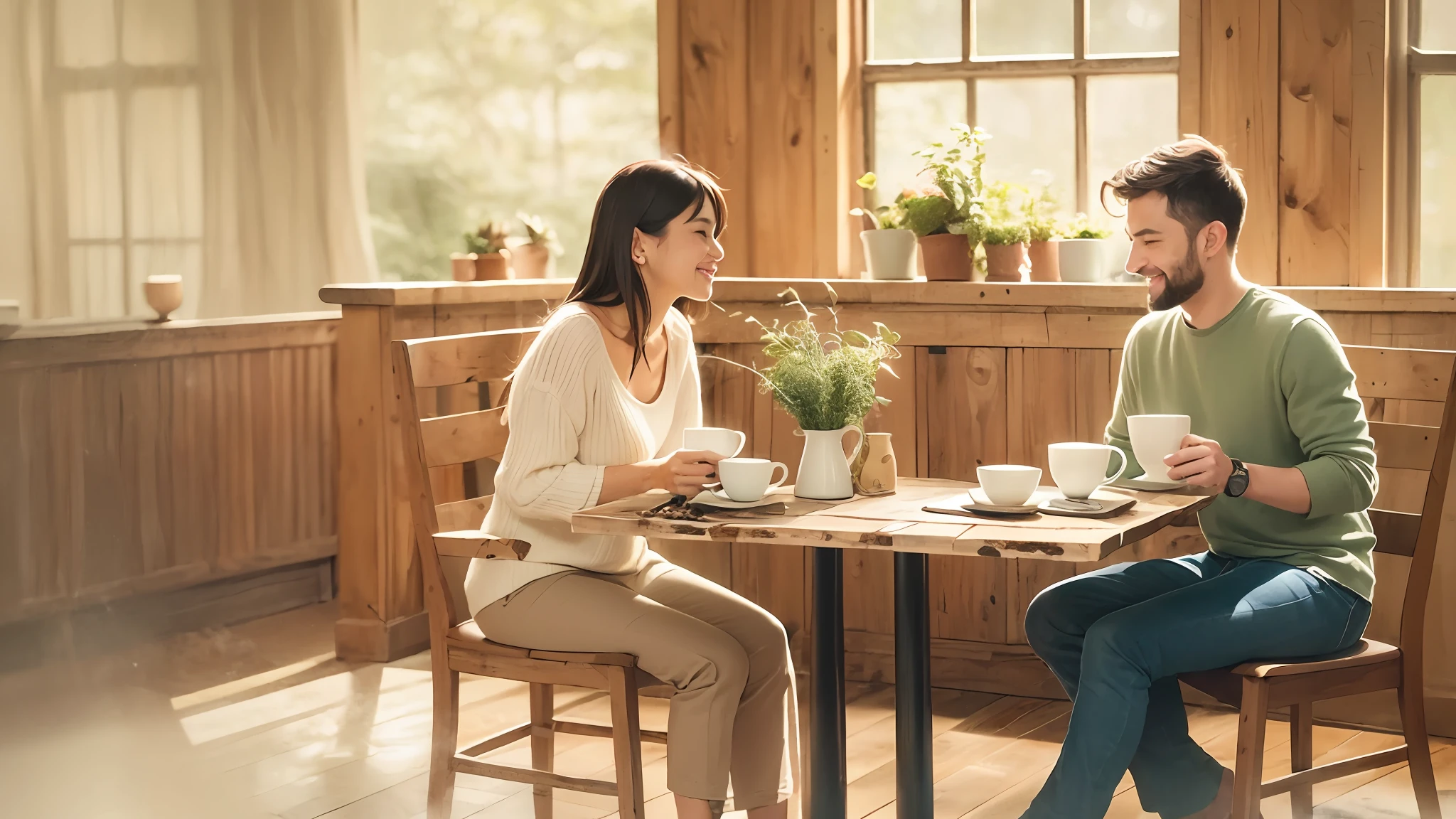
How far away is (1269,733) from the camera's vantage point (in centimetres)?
304

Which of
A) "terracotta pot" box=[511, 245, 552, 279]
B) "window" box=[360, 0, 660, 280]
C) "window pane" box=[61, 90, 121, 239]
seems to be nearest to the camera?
"window pane" box=[61, 90, 121, 239]

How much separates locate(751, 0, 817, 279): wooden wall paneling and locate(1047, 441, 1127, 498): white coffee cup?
1.77 m

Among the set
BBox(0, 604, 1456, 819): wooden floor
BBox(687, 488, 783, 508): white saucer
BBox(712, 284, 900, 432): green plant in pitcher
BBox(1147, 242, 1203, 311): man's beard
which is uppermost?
BBox(1147, 242, 1203, 311): man's beard

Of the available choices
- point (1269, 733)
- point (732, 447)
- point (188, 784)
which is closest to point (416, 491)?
point (732, 447)

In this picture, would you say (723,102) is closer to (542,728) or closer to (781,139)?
(781,139)

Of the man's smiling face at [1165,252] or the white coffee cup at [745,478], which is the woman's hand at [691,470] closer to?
the white coffee cup at [745,478]

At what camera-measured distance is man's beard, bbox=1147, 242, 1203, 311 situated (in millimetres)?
2256

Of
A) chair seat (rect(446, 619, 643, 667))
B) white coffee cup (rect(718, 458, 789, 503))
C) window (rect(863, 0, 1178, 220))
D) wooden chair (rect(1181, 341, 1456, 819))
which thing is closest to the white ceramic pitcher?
white coffee cup (rect(718, 458, 789, 503))

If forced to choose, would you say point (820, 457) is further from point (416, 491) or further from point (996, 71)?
point (996, 71)

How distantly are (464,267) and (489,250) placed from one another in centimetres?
9

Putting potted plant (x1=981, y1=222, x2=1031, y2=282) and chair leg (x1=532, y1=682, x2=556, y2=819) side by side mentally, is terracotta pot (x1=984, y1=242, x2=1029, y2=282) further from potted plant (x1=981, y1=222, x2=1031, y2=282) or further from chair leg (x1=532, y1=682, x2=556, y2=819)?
chair leg (x1=532, y1=682, x2=556, y2=819)

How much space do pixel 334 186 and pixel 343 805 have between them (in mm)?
2407

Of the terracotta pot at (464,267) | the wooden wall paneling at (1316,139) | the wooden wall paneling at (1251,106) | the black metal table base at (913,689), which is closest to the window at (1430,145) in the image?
the wooden wall paneling at (1316,139)

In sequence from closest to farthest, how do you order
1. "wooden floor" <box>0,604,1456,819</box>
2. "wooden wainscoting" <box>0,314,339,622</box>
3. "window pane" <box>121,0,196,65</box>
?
"wooden floor" <box>0,604,1456,819</box> → "window pane" <box>121,0,196,65</box> → "wooden wainscoting" <box>0,314,339,622</box>
